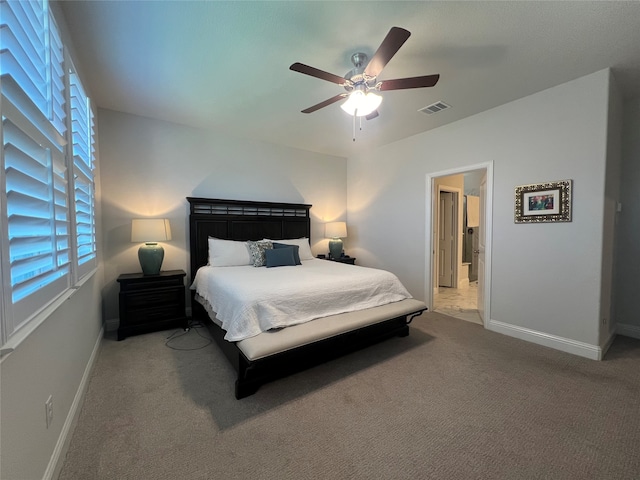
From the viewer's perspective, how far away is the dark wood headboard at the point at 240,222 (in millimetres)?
3874

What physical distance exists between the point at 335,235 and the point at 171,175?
9.02ft

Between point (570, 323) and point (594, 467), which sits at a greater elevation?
point (570, 323)

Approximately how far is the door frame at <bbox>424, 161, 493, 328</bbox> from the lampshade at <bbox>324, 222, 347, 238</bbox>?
151 cm

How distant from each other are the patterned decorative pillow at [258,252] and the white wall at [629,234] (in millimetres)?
4299

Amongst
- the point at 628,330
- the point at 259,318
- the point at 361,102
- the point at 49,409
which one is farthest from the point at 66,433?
the point at 628,330

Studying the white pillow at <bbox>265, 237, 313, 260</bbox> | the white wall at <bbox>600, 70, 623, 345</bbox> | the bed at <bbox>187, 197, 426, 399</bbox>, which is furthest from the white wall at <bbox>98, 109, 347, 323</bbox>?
the white wall at <bbox>600, 70, 623, 345</bbox>

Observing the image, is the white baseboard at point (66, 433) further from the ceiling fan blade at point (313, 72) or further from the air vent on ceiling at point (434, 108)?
the air vent on ceiling at point (434, 108)

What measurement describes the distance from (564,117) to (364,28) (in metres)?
2.28

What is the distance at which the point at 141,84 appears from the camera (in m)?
2.74

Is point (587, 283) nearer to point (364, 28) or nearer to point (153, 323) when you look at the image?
point (364, 28)

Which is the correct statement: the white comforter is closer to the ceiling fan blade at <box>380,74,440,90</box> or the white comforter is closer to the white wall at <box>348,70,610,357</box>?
the white wall at <box>348,70,610,357</box>

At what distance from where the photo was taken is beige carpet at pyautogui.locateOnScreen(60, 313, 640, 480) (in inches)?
56.9

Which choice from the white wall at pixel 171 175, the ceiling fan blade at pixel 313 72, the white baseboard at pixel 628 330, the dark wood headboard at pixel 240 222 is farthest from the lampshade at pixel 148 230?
the white baseboard at pixel 628 330

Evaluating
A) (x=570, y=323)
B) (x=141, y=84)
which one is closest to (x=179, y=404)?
(x=141, y=84)
